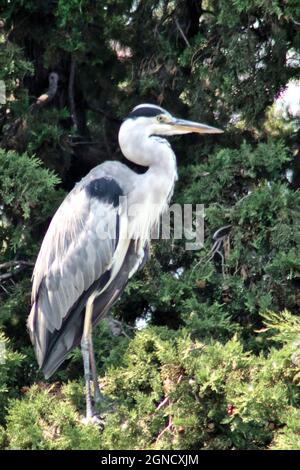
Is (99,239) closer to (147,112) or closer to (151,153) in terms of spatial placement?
(151,153)

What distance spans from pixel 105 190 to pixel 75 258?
15.4 inches

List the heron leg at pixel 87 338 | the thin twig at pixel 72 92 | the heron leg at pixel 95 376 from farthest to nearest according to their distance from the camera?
1. the thin twig at pixel 72 92
2. the heron leg at pixel 87 338
3. the heron leg at pixel 95 376

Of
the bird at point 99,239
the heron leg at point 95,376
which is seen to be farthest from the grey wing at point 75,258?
the heron leg at point 95,376

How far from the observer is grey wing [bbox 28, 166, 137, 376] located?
5.41 meters

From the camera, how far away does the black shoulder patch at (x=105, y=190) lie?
544 centimetres

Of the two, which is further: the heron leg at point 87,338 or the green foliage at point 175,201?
the heron leg at point 87,338

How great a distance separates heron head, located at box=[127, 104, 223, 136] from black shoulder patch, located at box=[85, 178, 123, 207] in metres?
0.34

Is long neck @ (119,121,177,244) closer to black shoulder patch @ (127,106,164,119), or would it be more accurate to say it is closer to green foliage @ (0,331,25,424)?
black shoulder patch @ (127,106,164,119)

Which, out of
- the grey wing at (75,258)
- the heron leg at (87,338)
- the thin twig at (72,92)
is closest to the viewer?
the heron leg at (87,338)

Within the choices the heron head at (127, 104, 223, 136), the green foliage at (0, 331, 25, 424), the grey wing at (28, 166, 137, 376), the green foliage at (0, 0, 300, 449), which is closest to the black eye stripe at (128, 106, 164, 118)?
the heron head at (127, 104, 223, 136)

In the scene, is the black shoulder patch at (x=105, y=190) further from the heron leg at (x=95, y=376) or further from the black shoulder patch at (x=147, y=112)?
the heron leg at (x=95, y=376)

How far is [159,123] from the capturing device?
5574 millimetres

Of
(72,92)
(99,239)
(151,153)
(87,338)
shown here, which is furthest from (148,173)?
(72,92)

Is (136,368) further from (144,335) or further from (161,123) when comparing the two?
(161,123)
